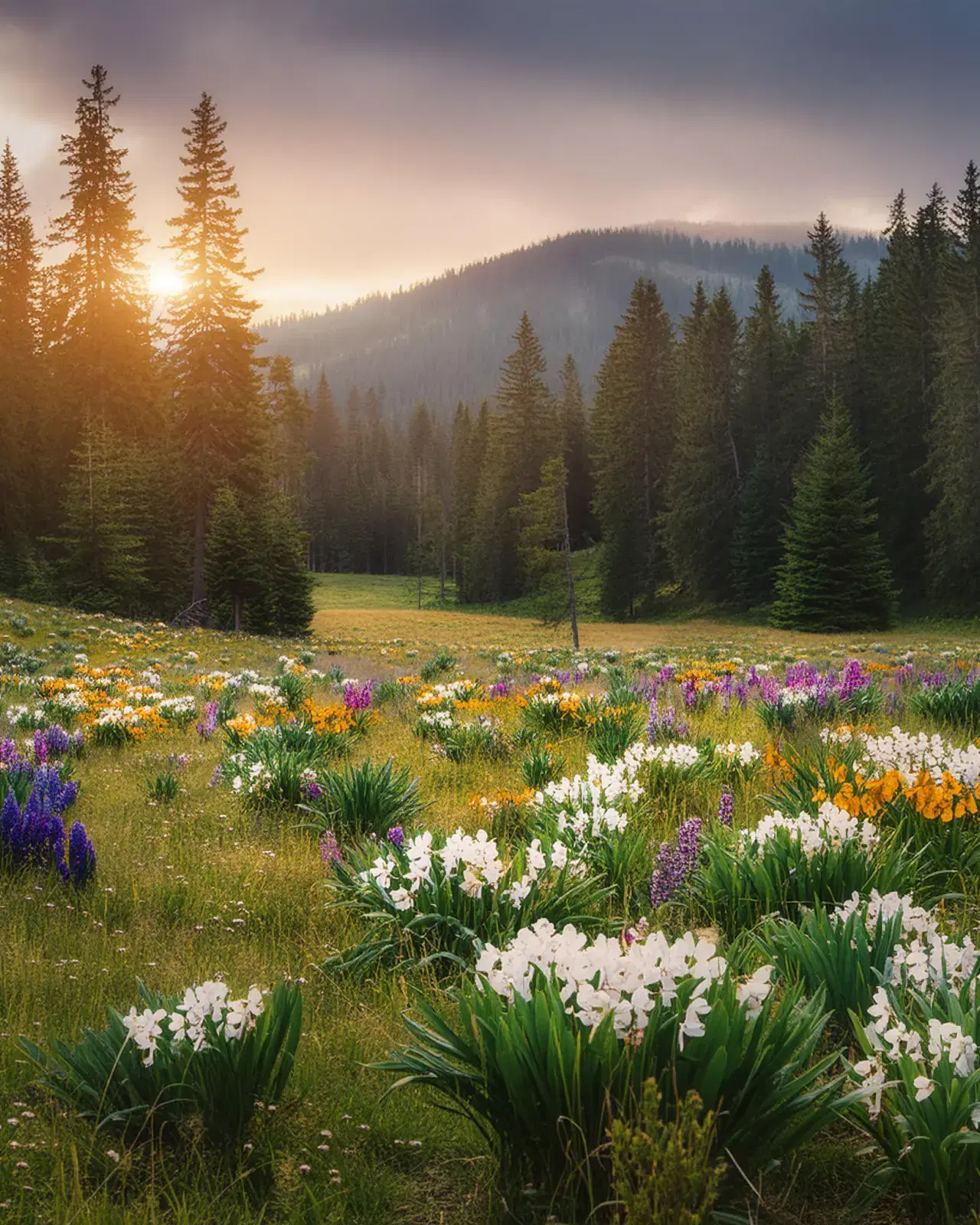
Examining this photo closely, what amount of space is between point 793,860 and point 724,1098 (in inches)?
60.6

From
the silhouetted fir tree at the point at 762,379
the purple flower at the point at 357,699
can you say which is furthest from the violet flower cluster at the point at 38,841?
the silhouetted fir tree at the point at 762,379

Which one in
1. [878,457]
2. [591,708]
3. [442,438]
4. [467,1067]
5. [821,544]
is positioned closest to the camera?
[467,1067]

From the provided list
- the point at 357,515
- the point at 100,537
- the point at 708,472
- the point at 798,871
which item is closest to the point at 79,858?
the point at 798,871

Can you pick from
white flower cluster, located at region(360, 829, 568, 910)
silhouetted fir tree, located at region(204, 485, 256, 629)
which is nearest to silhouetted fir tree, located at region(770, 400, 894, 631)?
silhouetted fir tree, located at region(204, 485, 256, 629)

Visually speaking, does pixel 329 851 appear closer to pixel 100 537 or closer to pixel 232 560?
pixel 232 560

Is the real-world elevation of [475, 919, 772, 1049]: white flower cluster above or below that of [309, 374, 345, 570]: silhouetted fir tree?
below

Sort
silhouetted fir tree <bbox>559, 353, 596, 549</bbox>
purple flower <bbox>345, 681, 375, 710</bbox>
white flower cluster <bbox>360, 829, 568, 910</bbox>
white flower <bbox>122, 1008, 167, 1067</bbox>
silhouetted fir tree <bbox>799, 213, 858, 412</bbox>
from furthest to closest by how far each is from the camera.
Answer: silhouetted fir tree <bbox>559, 353, 596, 549</bbox> → silhouetted fir tree <bbox>799, 213, 858, 412</bbox> → purple flower <bbox>345, 681, 375, 710</bbox> → white flower cluster <bbox>360, 829, 568, 910</bbox> → white flower <bbox>122, 1008, 167, 1067</bbox>

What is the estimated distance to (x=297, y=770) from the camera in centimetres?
502

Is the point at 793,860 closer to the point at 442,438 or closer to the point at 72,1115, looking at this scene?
the point at 72,1115

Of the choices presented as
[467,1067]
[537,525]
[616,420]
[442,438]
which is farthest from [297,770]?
[442,438]

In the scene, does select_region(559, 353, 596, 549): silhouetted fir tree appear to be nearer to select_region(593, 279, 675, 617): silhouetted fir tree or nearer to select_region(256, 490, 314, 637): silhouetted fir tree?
select_region(593, 279, 675, 617): silhouetted fir tree

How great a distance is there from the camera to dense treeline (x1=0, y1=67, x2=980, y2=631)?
1275 inches

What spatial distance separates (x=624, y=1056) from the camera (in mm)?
1635

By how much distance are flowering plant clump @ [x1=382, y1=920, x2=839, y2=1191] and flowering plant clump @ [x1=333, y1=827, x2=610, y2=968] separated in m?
0.95
